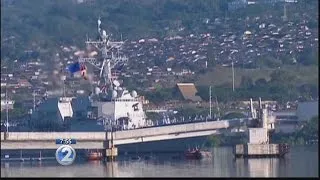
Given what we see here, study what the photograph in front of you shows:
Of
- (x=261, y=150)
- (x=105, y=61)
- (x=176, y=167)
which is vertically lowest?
(x=176, y=167)

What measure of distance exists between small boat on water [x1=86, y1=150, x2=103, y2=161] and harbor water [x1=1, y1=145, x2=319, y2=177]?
73 cm

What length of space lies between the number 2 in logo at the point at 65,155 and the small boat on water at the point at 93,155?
0.58 metres

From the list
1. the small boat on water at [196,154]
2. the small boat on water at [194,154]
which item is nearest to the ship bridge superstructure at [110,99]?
the small boat on water at [196,154]

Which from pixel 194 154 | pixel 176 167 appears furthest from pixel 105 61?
pixel 176 167

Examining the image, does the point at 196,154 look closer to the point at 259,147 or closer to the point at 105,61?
the point at 259,147

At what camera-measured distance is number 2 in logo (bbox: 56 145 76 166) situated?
5912 cm

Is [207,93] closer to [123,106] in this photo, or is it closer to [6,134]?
[123,106]

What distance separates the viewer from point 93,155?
205 feet

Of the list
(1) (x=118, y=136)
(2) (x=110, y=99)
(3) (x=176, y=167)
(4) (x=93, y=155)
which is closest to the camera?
(3) (x=176, y=167)

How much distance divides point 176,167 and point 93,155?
7.56 metres

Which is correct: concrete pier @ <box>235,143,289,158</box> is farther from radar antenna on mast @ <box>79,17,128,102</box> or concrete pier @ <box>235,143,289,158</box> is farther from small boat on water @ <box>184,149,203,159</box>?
radar antenna on mast @ <box>79,17,128,102</box>

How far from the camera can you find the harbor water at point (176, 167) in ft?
168

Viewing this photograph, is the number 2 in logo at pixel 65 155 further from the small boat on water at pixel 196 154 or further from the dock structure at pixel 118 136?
the small boat on water at pixel 196 154

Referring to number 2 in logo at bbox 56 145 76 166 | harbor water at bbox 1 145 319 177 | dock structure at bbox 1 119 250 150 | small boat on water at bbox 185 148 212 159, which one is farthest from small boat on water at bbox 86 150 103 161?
small boat on water at bbox 185 148 212 159
